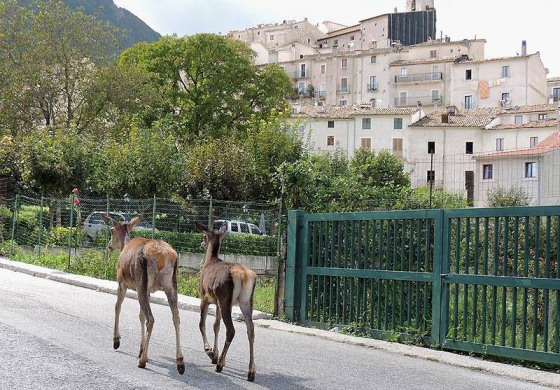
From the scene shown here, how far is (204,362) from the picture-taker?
9.42 m

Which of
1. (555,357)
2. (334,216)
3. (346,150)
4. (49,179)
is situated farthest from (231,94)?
(555,357)

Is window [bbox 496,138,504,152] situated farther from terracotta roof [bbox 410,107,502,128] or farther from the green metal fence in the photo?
the green metal fence

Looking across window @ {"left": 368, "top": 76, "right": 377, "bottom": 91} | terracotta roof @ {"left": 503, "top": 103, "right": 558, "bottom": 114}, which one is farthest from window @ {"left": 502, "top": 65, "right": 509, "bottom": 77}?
window @ {"left": 368, "top": 76, "right": 377, "bottom": 91}

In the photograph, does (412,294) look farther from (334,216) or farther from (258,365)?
(258,365)

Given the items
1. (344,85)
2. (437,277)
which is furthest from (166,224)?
(344,85)

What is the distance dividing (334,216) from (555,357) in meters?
4.53

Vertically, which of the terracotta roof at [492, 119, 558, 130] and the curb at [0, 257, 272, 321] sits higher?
the terracotta roof at [492, 119, 558, 130]

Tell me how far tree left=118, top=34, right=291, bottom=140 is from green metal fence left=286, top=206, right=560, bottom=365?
48.6 metres

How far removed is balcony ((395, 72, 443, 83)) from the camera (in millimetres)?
99812

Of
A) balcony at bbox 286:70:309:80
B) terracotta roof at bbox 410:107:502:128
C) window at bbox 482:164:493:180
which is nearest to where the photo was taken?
window at bbox 482:164:493:180

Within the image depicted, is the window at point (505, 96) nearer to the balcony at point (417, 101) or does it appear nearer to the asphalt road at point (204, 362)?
the balcony at point (417, 101)

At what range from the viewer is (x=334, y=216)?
1291cm

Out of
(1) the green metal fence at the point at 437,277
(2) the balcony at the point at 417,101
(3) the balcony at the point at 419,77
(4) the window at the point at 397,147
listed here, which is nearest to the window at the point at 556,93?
(2) the balcony at the point at 417,101

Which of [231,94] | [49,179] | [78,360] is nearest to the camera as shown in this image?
[78,360]
